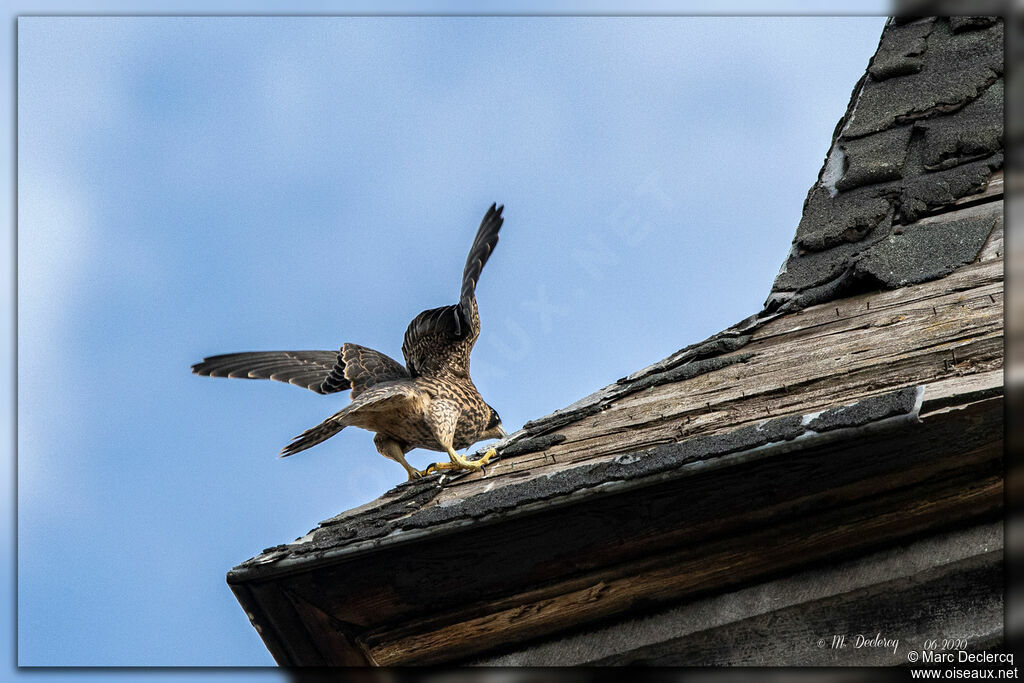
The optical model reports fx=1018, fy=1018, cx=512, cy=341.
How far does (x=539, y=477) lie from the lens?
8.45ft

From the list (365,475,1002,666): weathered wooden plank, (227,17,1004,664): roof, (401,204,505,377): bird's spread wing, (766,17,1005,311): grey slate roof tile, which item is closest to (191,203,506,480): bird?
(401,204,505,377): bird's spread wing

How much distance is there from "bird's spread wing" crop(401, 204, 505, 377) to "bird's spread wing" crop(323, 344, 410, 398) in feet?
0.45

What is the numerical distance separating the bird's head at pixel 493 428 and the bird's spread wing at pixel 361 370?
546mm

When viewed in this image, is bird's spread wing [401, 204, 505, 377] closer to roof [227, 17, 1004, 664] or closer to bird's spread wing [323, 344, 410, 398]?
bird's spread wing [323, 344, 410, 398]

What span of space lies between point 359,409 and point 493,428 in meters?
1.23

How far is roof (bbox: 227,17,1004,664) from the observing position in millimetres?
A: 2344

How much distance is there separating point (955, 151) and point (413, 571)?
2656mm

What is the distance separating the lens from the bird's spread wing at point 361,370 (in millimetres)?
5285

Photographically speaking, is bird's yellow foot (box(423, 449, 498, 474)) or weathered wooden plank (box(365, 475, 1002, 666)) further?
bird's yellow foot (box(423, 449, 498, 474))

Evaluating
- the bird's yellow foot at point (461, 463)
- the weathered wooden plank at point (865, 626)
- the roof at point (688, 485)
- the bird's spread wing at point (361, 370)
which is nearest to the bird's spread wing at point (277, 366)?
the bird's spread wing at point (361, 370)

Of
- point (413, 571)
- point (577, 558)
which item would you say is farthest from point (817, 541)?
point (413, 571)

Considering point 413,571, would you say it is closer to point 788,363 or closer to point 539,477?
point 539,477

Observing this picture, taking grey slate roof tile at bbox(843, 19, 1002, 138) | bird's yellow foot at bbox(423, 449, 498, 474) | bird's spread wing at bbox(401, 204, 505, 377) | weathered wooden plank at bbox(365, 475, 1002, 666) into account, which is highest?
bird's spread wing at bbox(401, 204, 505, 377)

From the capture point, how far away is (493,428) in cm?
584
